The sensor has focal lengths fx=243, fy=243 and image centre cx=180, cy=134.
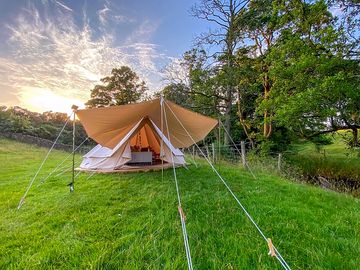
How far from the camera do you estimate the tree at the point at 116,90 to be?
22.2 metres

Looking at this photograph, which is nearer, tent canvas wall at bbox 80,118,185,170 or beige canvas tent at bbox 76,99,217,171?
beige canvas tent at bbox 76,99,217,171

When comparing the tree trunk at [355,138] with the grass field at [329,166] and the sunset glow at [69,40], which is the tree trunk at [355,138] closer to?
the grass field at [329,166]

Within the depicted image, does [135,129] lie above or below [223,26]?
below

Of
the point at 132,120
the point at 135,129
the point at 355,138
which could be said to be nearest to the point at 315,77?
the point at 355,138

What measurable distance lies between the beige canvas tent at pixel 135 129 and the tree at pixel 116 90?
15.1m

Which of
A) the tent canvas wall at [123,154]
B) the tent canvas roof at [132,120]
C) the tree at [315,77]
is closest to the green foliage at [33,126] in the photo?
the tent canvas wall at [123,154]

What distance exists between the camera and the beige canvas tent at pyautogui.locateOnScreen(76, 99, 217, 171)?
490cm

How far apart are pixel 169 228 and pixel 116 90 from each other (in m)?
21.2

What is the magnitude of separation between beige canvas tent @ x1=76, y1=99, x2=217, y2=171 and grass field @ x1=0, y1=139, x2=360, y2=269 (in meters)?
1.12

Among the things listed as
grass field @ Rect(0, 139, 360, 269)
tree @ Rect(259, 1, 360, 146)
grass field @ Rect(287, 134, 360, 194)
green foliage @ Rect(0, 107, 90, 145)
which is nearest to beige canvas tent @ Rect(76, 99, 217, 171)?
grass field @ Rect(0, 139, 360, 269)

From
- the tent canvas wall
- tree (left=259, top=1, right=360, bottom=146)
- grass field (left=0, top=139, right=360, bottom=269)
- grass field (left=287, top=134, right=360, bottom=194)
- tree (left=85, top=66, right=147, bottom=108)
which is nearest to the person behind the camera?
grass field (left=0, top=139, right=360, bottom=269)

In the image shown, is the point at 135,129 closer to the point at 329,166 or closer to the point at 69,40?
the point at 69,40

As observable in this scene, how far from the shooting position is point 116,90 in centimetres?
2252

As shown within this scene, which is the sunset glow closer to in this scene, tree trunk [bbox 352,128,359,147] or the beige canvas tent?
the beige canvas tent
